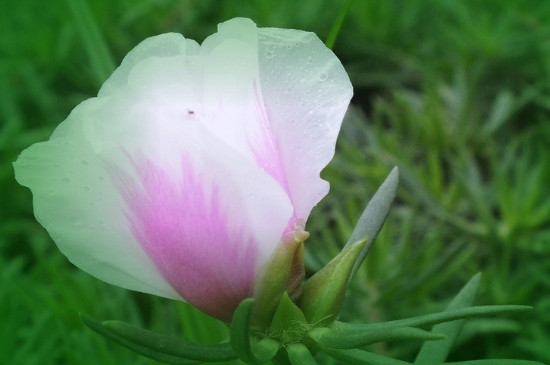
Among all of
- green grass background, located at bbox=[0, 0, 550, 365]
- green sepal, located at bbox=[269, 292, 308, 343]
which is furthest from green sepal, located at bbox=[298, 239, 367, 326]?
green grass background, located at bbox=[0, 0, 550, 365]

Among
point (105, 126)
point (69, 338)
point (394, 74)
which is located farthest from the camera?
point (394, 74)

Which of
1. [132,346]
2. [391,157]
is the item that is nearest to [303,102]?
[132,346]

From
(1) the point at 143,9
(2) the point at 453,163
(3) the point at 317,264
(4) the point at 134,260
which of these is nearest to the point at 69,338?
(3) the point at 317,264

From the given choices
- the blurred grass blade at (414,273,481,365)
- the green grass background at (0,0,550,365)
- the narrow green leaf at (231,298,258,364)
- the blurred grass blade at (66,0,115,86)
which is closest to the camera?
the narrow green leaf at (231,298,258,364)

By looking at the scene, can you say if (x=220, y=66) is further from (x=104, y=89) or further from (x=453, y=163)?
(x=453, y=163)

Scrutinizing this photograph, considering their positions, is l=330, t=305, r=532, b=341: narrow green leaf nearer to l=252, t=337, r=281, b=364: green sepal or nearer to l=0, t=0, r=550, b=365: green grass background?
l=252, t=337, r=281, b=364: green sepal

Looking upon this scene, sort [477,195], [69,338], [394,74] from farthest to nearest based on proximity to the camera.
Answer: [394,74] < [477,195] < [69,338]
